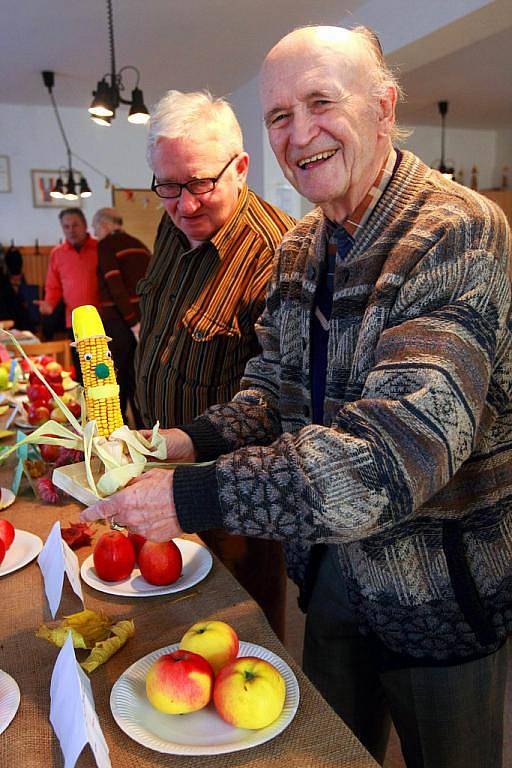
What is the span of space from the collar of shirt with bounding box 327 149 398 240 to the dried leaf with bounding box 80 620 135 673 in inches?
28.0

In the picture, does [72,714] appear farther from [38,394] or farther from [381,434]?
[38,394]

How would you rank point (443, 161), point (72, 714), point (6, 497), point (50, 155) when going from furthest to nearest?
point (443, 161) → point (50, 155) → point (6, 497) → point (72, 714)

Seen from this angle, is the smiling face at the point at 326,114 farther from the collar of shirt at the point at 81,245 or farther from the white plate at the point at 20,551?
the collar of shirt at the point at 81,245

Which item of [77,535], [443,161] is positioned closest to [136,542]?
[77,535]

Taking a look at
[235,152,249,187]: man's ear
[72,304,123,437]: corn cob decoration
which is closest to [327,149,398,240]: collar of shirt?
[72,304,123,437]: corn cob decoration

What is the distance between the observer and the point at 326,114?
3.35ft

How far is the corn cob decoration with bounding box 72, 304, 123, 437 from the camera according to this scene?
108 cm

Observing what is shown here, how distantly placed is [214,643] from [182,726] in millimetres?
109

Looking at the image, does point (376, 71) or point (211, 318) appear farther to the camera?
point (211, 318)

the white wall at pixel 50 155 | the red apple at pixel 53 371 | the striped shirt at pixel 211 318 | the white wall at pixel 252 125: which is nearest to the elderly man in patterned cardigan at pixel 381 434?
the striped shirt at pixel 211 318

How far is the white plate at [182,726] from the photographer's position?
30.6 inches

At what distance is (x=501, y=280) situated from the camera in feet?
3.04

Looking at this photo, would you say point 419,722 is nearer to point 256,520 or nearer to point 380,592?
point 380,592

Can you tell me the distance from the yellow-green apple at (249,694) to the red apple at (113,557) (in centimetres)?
37
